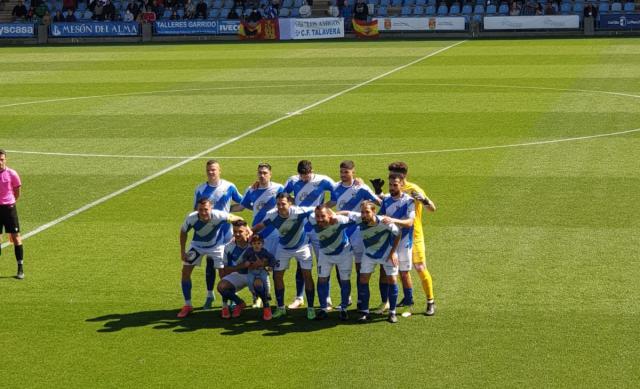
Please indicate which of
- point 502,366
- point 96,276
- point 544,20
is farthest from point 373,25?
point 502,366

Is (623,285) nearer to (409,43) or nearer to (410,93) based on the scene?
(410,93)

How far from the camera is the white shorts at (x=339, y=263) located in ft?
49.8

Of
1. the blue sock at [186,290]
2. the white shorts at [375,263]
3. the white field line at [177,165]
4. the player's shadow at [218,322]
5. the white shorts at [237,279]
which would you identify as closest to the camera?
the player's shadow at [218,322]

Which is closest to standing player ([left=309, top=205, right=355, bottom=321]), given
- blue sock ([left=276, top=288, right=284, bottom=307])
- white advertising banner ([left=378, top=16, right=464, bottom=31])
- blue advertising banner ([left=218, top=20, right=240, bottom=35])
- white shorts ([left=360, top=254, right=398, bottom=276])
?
white shorts ([left=360, top=254, right=398, bottom=276])

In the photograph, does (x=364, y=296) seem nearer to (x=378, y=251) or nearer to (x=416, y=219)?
(x=378, y=251)

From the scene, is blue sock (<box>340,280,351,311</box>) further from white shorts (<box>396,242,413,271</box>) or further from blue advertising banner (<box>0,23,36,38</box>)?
blue advertising banner (<box>0,23,36,38</box>)

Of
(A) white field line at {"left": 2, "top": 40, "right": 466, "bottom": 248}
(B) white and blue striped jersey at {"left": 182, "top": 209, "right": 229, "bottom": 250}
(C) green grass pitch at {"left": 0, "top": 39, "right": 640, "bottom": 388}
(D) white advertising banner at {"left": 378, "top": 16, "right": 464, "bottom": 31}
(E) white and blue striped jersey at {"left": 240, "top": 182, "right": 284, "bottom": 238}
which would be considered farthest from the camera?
(D) white advertising banner at {"left": 378, "top": 16, "right": 464, "bottom": 31}

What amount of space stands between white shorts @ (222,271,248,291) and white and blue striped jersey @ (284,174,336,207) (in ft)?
4.84

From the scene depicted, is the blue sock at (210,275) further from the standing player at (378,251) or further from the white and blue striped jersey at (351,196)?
the standing player at (378,251)

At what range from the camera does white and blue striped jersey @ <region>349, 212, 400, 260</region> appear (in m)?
14.9

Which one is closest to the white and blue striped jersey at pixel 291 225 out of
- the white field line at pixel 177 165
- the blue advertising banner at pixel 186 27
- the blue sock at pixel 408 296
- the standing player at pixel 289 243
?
the standing player at pixel 289 243

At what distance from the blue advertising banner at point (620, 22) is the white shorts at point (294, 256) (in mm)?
42183

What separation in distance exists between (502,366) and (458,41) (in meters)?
A: 42.4

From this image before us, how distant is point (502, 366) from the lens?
13164mm
